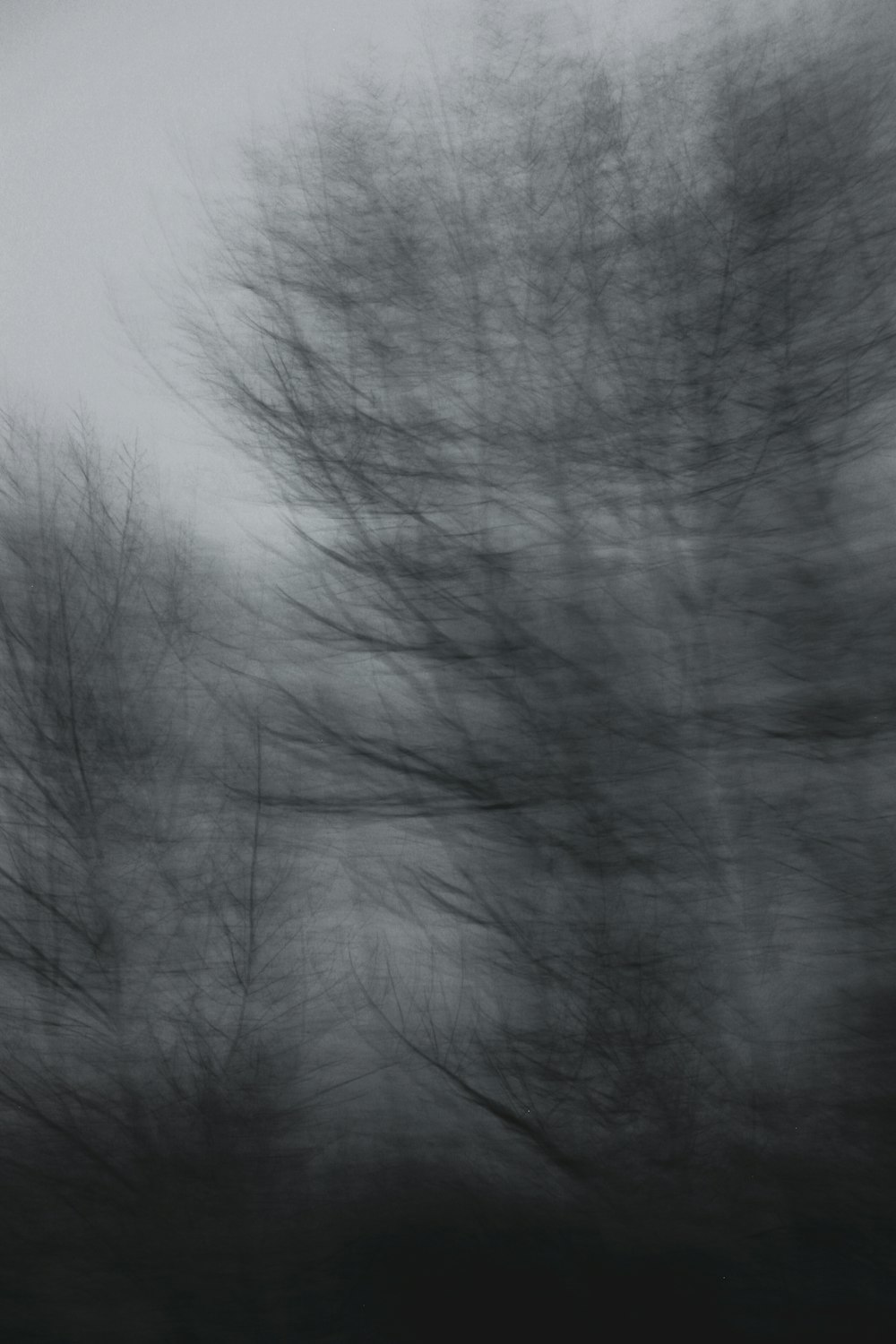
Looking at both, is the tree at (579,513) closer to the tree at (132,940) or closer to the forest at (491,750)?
the forest at (491,750)

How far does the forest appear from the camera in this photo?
2.13 m

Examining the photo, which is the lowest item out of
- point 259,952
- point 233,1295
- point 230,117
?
point 233,1295

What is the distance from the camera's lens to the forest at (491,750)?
7.00 feet

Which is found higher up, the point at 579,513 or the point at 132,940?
the point at 579,513

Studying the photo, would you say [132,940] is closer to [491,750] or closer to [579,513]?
[491,750]

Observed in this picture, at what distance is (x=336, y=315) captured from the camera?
7.48 feet

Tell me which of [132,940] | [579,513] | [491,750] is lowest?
[132,940]

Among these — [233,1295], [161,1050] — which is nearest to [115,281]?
[161,1050]

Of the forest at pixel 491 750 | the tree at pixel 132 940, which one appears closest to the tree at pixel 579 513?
the forest at pixel 491 750

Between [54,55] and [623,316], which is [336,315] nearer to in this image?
[623,316]

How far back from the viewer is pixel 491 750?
87.7 inches

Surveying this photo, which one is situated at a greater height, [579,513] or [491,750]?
[579,513]

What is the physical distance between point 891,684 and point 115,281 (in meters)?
1.85

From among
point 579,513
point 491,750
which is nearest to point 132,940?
point 491,750
